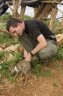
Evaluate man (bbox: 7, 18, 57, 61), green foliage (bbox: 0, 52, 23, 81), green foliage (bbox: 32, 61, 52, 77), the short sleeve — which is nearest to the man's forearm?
man (bbox: 7, 18, 57, 61)

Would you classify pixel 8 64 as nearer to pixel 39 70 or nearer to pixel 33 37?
pixel 39 70

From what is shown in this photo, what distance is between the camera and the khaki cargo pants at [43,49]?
5.68 metres

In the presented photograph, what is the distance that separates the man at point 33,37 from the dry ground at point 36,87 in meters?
0.41

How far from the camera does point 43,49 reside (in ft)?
18.8

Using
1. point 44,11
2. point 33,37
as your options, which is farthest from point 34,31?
point 44,11

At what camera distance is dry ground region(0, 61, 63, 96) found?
17.1 ft

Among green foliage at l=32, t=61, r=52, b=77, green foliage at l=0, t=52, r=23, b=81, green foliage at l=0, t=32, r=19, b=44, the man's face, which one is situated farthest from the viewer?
green foliage at l=0, t=32, r=19, b=44

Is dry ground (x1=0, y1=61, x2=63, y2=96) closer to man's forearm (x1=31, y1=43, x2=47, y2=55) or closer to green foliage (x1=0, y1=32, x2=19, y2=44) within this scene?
A: man's forearm (x1=31, y1=43, x2=47, y2=55)

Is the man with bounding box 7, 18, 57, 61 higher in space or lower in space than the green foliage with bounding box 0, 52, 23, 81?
higher

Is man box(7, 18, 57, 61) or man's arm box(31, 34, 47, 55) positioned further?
man's arm box(31, 34, 47, 55)

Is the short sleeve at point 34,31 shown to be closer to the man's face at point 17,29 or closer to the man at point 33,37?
the man at point 33,37

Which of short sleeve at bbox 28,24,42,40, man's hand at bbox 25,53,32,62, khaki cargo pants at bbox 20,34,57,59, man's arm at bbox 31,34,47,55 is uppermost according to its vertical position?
short sleeve at bbox 28,24,42,40

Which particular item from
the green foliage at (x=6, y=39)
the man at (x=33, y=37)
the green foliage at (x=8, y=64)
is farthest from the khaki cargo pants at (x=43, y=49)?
the green foliage at (x=6, y=39)

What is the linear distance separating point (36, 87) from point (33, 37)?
0.81 m
